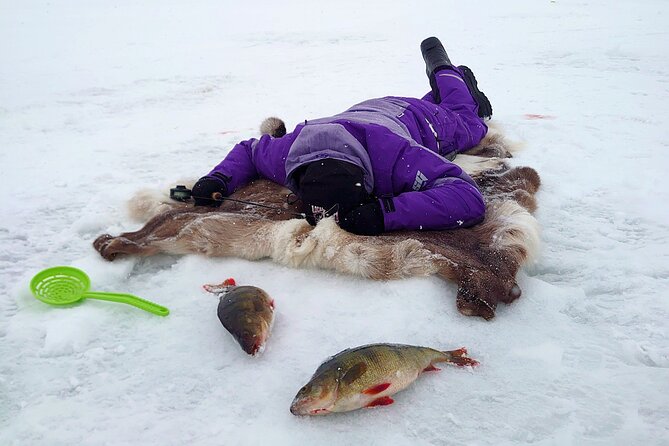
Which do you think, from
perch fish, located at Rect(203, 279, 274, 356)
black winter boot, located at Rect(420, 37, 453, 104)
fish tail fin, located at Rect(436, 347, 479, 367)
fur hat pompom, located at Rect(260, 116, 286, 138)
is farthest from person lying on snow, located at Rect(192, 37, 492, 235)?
black winter boot, located at Rect(420, 37, 453, 104)

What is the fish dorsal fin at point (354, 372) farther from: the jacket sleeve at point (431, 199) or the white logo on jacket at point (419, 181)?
the white logo on jacket at point (419, 181)

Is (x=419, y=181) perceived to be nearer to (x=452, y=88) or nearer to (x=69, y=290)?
(x=69, y=290)

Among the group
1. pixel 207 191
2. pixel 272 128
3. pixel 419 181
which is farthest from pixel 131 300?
pixel 272 128

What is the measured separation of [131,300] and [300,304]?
30.4 inches

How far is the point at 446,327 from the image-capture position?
221 cm

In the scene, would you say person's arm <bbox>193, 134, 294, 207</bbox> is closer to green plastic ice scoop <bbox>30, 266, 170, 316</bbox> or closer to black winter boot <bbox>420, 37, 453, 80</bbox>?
green plastic ice scoop <bbox>30, 266, 170, 316</bbox>

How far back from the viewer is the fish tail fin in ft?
6.49

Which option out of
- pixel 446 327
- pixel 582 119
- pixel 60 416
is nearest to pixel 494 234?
pixel 446 327

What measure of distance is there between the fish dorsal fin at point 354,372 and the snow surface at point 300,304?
0.62 feet

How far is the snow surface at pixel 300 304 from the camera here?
1753mm

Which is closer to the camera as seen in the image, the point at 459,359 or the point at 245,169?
the point at 459,359

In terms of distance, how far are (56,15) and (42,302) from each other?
46.0 feet

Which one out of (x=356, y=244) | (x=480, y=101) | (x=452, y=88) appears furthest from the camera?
(x=480, y=101)

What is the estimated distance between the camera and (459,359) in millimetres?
1993
